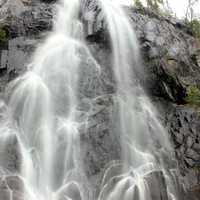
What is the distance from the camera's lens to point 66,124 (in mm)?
15211

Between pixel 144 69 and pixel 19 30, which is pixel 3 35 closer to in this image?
pixel 19 30

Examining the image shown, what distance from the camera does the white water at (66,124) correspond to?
1314cm

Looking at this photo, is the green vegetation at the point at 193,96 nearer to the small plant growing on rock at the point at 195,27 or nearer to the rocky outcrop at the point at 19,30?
the small plant growing on rock at the point at 195,27

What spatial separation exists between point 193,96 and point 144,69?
9.10ft

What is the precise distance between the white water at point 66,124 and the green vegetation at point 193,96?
2.06m

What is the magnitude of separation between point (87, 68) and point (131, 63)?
2661 millimetres

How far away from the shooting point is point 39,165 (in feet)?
44.5

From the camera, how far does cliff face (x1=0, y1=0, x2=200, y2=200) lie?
15.3 m

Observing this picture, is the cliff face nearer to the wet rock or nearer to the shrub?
the shrub

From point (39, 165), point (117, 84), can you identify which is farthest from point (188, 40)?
point (39, 165)

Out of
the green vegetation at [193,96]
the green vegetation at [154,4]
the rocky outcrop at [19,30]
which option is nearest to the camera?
the rocky outcrop at [19,30]

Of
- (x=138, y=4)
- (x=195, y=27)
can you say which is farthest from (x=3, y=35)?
(x=195, y=27)

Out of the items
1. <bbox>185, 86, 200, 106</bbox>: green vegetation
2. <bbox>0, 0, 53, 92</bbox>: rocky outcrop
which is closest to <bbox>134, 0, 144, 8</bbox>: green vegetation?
<bbox>0, 0, 53, 92</bbox>: rocky outcrop

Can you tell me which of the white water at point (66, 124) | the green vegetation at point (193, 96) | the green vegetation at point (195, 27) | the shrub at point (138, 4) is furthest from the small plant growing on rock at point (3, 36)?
the green vegetation at point (195, 27)
